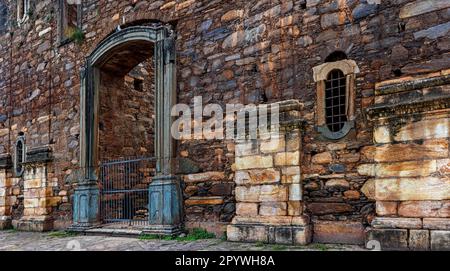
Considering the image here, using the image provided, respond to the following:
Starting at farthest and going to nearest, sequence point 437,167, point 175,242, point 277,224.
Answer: point 175,242
point 277,224
point 437,167

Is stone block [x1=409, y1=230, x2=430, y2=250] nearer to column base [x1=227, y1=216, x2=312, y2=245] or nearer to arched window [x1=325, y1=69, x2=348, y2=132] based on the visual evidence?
column base [x1=227, y1=216, x2=312, y2=245]

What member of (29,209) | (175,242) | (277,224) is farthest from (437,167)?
(29,209)

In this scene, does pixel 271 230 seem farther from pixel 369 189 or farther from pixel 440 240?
pixel 440 240

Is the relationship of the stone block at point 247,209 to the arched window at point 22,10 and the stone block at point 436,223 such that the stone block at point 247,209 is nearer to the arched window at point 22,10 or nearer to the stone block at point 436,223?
the stone block at point 436,223

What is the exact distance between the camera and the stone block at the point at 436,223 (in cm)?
431

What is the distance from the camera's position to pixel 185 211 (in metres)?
6.73

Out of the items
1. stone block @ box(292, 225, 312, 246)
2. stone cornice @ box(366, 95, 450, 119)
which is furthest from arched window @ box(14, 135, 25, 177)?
stone cornice @ box(366, 95, 450, 119)

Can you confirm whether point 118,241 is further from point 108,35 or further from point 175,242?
point 108,35

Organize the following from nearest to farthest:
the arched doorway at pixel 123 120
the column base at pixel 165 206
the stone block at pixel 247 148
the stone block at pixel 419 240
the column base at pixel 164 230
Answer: the stone block at pixel 419 240 < the stone block at pixel 247 148 < the column base at pixel 164 230 < the column base at pixel 165 206 < the arched doorway at pixel 123 120

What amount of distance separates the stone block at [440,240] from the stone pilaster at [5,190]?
8968 millimetres

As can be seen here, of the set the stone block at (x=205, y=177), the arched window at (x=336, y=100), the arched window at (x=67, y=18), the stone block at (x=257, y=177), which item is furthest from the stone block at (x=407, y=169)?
the arched window at (x=67, y=18)

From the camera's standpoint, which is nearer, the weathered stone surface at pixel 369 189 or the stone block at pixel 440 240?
the stone block at pixel 440 240

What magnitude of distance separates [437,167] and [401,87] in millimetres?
960

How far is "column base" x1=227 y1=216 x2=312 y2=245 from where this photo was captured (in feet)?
17.4
